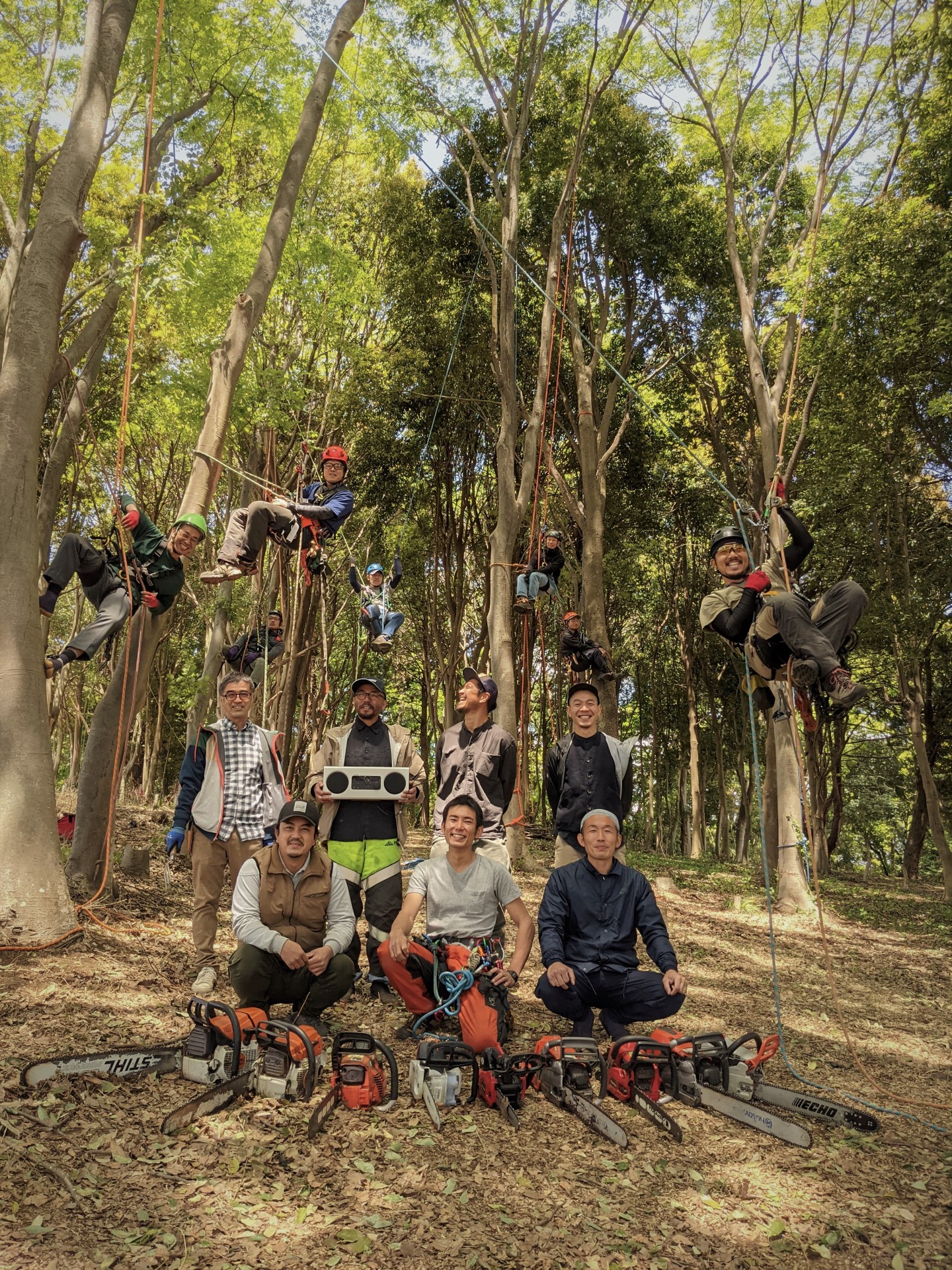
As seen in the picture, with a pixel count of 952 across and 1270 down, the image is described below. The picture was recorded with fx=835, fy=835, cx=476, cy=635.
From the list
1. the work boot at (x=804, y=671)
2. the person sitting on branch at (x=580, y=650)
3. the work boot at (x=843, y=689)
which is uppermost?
the person sitting on branch at (x=580, y=650)

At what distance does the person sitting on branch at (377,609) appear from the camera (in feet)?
32.4

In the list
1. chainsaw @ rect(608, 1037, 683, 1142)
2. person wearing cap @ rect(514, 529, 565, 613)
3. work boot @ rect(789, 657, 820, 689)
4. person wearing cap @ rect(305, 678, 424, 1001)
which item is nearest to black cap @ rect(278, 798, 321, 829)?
person wearing cap @ rect(305, 678, 424, 1001)

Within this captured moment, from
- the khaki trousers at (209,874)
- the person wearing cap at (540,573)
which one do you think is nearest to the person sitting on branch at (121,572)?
the khaki trousers at (209,874)

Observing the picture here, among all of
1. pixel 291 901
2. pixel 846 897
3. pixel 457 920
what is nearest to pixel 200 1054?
pixel 291 901

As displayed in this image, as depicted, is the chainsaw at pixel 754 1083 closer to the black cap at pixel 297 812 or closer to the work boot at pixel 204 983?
the black cap at pixel 297 812

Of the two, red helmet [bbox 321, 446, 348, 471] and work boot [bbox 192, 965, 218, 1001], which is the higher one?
red helmet [bbox 321, 446, 348, 471]

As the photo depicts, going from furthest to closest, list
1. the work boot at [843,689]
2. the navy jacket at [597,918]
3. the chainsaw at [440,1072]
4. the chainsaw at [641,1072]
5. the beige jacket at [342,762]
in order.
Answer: the beige jacket at [342,762], the work boot at [843,689], the navy jacket at [597,918], the chainsaw at [641,1072], the chainsaw at [440,1072]

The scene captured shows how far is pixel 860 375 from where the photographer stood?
1112 centimetres

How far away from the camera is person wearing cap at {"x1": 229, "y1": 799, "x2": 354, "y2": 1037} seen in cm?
407

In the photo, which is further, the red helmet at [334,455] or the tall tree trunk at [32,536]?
the red helmet at [334,455]

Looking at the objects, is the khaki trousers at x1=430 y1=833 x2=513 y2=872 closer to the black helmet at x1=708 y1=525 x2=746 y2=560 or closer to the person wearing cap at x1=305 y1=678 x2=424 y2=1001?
the person wearing cap at x1=305 y1=678 x2=424 y2=1001

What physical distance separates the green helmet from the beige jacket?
67.3 inches

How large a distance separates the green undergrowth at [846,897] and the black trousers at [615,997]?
6262 millimetres

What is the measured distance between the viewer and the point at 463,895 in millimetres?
4551
